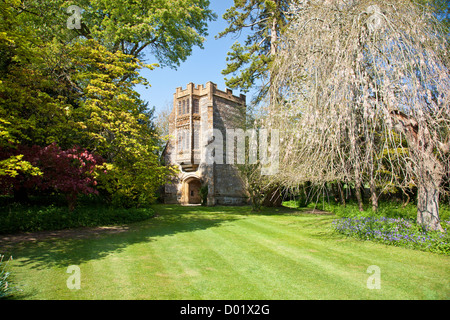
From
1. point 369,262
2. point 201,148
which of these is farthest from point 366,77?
point 201,148

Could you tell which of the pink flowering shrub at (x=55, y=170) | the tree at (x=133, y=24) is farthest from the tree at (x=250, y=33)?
the pink flowering shrub at (x=55, y=170)

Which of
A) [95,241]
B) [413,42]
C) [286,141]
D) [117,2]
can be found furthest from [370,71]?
[117,2]

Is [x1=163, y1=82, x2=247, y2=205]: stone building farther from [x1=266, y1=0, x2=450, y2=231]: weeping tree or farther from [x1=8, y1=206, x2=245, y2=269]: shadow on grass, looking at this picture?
[x1=266, y1=0, x2=450, y2=231]: weeping tree

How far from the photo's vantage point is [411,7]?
16.1 ft

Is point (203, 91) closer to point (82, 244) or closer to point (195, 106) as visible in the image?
point (195, 106)

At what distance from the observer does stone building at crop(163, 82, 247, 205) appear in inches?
933

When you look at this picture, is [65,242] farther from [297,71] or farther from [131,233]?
[297,71]

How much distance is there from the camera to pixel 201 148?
952 inches

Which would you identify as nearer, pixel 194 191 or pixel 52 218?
pixel 52 218

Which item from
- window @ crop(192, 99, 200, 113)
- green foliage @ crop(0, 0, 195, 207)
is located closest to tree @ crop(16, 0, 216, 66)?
green foliage @ crop(0, 0, 195, 207)

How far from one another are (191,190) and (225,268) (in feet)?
67.6

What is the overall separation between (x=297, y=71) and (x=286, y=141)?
1.63 meters

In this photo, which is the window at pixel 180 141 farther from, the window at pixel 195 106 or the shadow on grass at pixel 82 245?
the shadow on grass at pixel 82 245

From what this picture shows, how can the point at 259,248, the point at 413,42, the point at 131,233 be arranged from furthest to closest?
the point at 131,233 → the point at 259,248 → the point at 413,42
